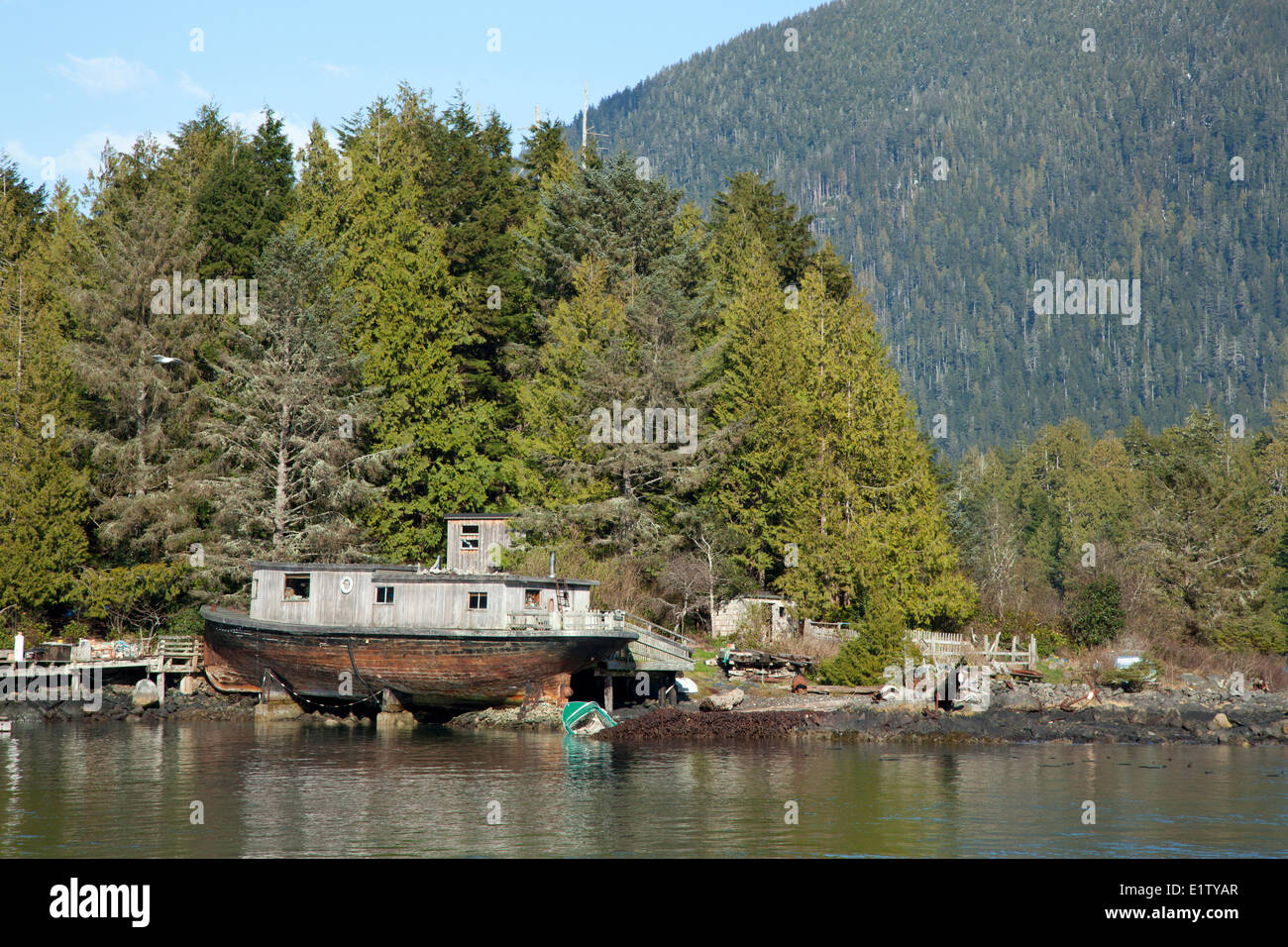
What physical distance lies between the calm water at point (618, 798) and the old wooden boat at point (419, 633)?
3080 mm

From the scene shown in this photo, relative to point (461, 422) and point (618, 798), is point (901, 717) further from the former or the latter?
point (461, 422)

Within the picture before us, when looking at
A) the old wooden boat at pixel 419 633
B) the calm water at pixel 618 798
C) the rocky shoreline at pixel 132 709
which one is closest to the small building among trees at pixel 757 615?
the old wooden boat at pixel 419 633

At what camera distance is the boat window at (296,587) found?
151ft

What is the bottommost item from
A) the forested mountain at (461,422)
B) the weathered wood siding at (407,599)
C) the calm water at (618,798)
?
the calm water at (618,798)

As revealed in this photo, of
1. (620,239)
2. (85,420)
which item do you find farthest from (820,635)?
(85,420)

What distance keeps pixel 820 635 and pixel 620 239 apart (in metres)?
25.6

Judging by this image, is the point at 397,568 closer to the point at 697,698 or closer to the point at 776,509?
the point at 697,698

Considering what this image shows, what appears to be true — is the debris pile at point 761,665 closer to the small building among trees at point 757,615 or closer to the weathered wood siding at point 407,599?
the small building among trees at point 757,615

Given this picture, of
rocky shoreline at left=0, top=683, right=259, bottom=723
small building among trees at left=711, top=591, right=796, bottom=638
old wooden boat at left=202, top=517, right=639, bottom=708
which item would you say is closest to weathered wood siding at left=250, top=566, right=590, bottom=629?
old wooden boat at left=202, top=517, right=639, bottom=708

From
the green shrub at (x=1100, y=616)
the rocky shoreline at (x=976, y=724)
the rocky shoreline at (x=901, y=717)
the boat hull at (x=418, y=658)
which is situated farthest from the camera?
the green shrub at (x=1100, y=616)

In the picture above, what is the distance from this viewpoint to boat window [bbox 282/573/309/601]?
46.0 m

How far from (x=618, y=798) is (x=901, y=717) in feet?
50.1

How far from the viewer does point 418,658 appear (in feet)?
143

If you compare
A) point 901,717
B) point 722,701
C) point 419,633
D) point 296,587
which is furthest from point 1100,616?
point 296,587
